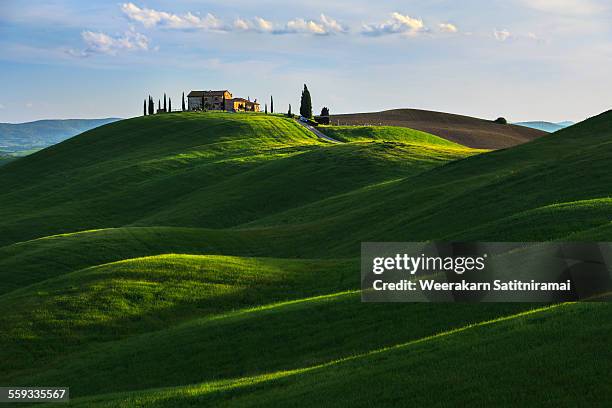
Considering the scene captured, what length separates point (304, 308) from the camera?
1352 inches

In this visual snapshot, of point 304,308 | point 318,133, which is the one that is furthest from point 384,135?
point 304,308

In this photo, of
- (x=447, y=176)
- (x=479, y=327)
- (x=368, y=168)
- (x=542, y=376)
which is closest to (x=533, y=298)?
(x=479, y=327)

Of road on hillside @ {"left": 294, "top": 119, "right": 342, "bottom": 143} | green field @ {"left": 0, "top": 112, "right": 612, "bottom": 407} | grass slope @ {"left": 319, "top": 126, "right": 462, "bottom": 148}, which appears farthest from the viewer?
grass slope @ {"left": 319, "top": 126, "right": 462, "bottom": 148}

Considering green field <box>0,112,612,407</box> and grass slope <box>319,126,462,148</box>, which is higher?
grass slope <box>319,126,462,148</box>

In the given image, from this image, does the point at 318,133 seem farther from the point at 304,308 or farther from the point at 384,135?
the point at 304,308

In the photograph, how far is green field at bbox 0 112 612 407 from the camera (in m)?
19.9

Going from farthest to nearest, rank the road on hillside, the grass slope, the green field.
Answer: the grass slope, the road on hillside, the green field

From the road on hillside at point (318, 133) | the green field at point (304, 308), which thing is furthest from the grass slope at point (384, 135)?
the green field at point (304, 308)

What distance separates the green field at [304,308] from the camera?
19938 mm

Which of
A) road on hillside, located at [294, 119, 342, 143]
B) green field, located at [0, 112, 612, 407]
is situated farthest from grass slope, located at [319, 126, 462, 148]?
green field, located at [0, 112, 612, 407]

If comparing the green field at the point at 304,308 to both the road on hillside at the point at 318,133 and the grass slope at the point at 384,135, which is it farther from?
the grass slope at the point at 384,135

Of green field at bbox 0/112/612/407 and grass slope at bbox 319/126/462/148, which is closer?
green field at bbox 0/112/612/407

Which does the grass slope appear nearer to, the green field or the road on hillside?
the road on hillside

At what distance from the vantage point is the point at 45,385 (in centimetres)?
3162
